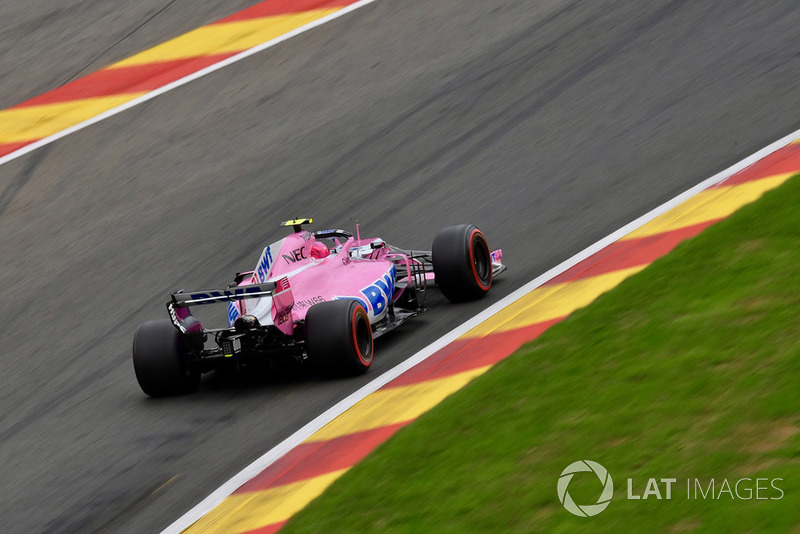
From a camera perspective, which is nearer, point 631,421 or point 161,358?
point 631,421

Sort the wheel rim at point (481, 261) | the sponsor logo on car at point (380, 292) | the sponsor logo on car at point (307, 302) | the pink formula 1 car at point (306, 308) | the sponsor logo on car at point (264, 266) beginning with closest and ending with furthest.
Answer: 1. the pink formula 1 car at point (306, 308)
2. the sponsor logo on car at point (307, 302)
3. the sponsor logo on car at point (380, 292)
4. the sponsor logo on car at point (264, 266)
5. the wheel rim at point (481, 261)

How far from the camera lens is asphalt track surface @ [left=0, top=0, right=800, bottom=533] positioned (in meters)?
10.1

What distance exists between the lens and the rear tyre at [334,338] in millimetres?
9680

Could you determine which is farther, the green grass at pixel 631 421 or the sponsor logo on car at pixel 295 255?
the sponsor logo on car at pixel 295 255

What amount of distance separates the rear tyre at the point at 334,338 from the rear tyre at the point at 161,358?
1179 millimetres

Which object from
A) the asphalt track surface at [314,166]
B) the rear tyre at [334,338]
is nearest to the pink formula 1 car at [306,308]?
the rear tyre at [334,338]

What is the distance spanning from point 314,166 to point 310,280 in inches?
200

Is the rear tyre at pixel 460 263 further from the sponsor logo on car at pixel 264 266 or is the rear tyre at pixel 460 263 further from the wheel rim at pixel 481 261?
the sponsor logo on car at pixel 264 266

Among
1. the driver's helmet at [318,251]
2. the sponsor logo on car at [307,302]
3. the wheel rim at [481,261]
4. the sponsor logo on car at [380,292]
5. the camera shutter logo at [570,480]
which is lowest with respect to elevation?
the camera shutter logo at [570,480]

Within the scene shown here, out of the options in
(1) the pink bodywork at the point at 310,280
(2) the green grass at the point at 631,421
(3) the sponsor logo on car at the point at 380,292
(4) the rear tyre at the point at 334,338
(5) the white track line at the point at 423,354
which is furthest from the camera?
(3) the sponsor logo on car at the point at 380,292

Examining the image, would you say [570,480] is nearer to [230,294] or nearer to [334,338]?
[334,338]

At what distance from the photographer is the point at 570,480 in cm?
620

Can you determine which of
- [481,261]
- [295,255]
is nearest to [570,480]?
[295,255]

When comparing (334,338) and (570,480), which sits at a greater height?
(334,338)
